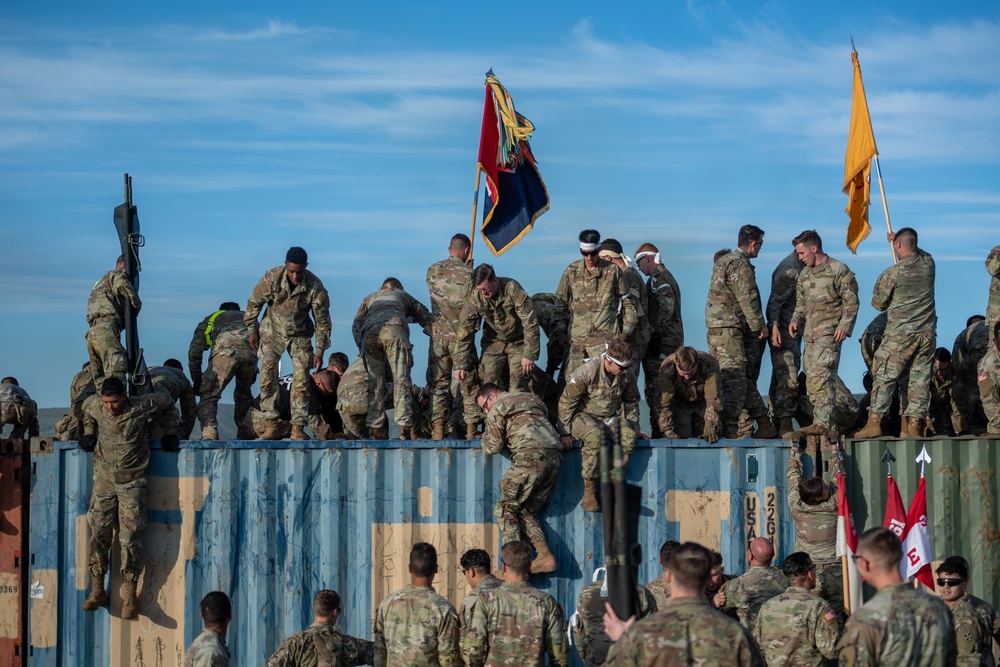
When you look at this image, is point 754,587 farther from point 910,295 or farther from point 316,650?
point 910,295

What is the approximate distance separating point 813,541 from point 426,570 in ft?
10.8

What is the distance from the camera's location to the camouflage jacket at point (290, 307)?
38.3 feet

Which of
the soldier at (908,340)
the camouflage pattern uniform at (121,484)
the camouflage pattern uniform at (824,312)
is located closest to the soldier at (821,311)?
the camouflage pattern uniform at (824,312)

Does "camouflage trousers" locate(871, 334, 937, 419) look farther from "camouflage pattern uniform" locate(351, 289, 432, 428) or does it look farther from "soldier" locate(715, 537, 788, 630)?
"camouflage pattern uniform" locate(351, 289, 432, 428)

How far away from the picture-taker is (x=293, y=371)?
1173 cm

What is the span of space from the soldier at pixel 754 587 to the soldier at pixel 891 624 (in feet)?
9.37

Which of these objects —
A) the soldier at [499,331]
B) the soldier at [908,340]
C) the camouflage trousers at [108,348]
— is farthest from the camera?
the camouflage trousers at [108,348]

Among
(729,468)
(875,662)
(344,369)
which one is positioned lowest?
(875,662)

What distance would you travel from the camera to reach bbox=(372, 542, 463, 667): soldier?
327 inches

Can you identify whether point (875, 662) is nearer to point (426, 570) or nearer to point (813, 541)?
point (426, 570)

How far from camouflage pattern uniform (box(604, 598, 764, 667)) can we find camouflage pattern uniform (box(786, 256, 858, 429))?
5.81 meters

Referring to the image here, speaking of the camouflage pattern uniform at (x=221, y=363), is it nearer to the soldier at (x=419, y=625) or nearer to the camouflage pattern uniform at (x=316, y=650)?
the camouflage pattern uniform at (x=316, y=650)

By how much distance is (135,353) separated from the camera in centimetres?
1170

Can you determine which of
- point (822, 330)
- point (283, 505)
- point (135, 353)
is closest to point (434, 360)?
point (283, 505)
